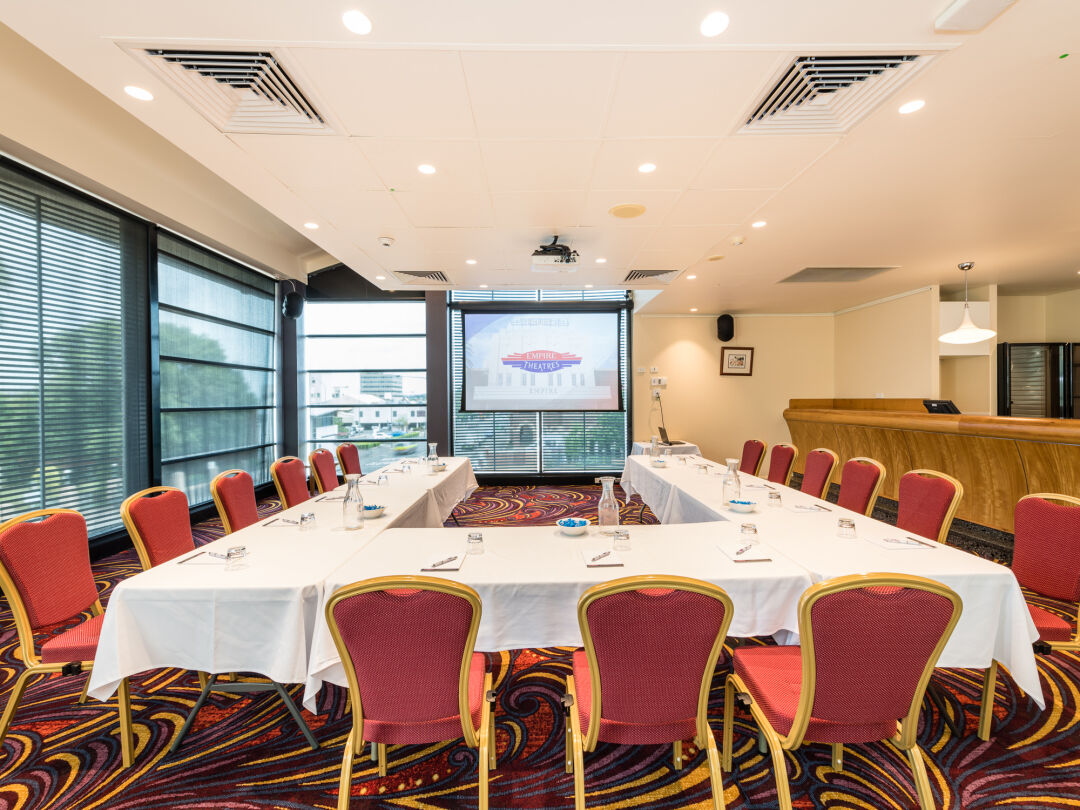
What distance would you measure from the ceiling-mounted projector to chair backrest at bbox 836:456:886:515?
9.21 feet

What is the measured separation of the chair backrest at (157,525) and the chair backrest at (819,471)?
171 inches

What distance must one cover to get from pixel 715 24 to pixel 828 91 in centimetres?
79

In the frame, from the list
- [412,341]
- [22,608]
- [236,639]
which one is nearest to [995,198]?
[236,639]

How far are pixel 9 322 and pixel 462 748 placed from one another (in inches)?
180

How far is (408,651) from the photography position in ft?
4.68

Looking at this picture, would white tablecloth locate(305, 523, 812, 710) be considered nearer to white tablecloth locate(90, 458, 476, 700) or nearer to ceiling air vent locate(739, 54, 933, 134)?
white tablecloth locate(90, 458, 476, 700)

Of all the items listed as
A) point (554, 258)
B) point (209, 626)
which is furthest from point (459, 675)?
point (554, 258)

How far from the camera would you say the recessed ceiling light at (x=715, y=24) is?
67.6 inches

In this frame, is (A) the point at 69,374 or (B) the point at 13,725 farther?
(A) the point at 69,374

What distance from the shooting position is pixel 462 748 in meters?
2.01

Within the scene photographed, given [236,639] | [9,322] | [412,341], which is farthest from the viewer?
[412,341]

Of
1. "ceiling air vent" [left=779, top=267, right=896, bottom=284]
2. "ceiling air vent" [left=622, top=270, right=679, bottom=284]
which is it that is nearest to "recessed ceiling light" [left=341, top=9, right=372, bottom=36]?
"ceiling air vent" [left=622, top=270, right=679, bottom=284]

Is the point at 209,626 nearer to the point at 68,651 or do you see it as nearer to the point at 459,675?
the point at 68,651

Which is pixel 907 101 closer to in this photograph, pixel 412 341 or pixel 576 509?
pixel 576 509
